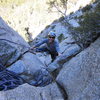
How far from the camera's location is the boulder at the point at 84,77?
604cm

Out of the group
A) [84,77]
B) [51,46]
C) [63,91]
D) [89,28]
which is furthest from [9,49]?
[84,77]

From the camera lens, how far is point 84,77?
6.54m

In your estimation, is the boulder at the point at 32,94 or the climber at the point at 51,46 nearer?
the boulder at the point at 32,94

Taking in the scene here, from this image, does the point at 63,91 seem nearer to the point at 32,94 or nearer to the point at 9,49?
the point at 32,94

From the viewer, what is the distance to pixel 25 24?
98.1 m

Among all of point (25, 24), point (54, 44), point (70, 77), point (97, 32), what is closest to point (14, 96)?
point (70, 77)

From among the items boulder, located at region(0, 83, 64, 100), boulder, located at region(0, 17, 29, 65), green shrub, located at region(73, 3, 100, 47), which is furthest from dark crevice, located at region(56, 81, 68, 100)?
boulder, located at region(0, 17, 29, 65)

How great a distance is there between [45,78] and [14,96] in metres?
3.97

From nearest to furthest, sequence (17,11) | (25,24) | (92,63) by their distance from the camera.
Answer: (92,63), (25,24), (17,11)

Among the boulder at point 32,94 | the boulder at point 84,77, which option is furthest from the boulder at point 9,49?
the boulder at point 84,77

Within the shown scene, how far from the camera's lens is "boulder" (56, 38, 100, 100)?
6.04m

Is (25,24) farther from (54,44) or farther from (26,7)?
(54,44)

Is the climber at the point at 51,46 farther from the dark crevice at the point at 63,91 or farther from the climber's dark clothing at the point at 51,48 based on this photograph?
the dark crevice at the point at 63,91

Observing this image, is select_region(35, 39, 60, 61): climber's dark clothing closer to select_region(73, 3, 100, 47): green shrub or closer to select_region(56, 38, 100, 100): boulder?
select_region(73, 3, 100, 47): green shrub
